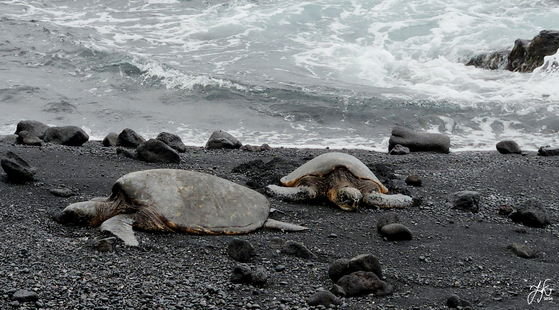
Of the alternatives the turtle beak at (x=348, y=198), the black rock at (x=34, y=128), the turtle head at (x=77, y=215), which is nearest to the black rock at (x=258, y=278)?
the turtle head at (x=77, y=215)

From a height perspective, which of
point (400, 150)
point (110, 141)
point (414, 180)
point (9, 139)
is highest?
point (414, 180)

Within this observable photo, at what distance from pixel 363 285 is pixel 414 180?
2788 millimetres

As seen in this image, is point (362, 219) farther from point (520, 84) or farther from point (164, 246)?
point (520, 84)

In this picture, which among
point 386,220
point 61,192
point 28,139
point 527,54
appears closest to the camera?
point 386,220

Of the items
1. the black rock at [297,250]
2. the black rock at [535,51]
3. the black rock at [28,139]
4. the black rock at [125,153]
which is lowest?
the black rock at [28,139]

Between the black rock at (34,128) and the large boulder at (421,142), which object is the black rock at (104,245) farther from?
the large boulder at (421,142)

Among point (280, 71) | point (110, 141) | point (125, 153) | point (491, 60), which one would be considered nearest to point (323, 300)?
point (125, 153)

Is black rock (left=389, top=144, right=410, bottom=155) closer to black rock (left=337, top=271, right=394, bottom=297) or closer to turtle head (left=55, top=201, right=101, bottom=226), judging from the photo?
black rock (left=337, top=271, right=394, bottom=297)

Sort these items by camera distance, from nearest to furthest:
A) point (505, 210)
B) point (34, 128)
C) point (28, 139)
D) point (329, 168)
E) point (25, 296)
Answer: point (25, 296)
point (505, 210)
point (329, 168)
point (28, 139)
point (34, 128)

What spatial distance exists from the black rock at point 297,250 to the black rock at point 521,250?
5.00 feet

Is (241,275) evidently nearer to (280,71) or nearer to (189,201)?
(189,201)

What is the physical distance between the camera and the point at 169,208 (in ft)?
13.4

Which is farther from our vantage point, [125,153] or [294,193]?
[125,153]

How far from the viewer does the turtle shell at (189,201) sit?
409 cm
